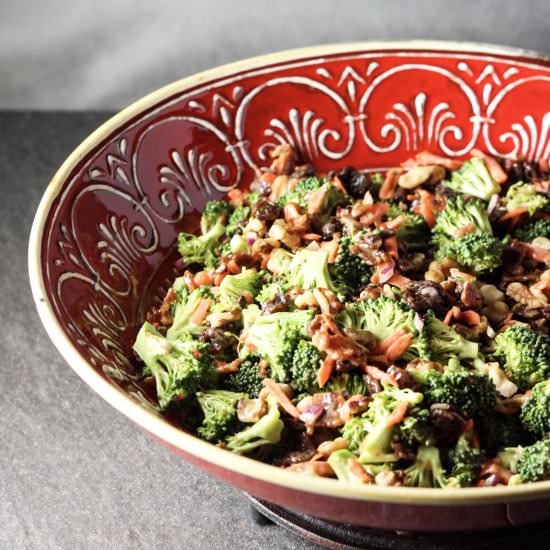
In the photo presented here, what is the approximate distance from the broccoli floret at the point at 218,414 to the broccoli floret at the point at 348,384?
0.33 m

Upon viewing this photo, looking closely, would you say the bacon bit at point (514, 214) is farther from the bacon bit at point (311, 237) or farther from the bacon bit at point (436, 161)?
the bacon bit at point (311, 237)

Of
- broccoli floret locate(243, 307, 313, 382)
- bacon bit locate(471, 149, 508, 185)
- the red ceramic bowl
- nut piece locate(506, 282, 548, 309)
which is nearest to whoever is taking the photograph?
broccoli floret locate(243, 307, 313, 382)

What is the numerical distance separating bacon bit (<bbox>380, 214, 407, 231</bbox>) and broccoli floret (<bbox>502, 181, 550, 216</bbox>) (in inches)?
20.7

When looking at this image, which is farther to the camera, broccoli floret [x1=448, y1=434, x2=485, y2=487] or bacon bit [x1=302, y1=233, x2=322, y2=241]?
bacon bit [x1=302, y1=233, x2=322, y2=241]

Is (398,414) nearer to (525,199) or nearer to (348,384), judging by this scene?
(348,384)

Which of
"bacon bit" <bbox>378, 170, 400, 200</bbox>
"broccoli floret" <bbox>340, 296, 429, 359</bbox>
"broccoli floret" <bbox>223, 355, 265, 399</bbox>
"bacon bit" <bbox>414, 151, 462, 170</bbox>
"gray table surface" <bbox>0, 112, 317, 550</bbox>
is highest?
"bacon bit" <bbox>414, 151, 462, 170</bbox>

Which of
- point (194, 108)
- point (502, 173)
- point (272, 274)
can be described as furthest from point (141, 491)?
point (502, 173)

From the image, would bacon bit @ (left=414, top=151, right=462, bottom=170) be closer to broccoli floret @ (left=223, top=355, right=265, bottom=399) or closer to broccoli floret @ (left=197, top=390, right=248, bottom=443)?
broccoli floret @ (left=223, top=355, right=265, bottom=399)

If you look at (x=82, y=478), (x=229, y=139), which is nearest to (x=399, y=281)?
(x=229, y=139)

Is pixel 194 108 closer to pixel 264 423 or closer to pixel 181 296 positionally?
pixel 181 296

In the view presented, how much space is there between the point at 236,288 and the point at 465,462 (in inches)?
44.2

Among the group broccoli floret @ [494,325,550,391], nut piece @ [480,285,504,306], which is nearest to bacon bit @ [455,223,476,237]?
nut piece @ [480,285,504,306]

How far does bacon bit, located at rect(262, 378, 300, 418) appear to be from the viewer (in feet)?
9.48

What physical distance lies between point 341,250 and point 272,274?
33 centimetres
